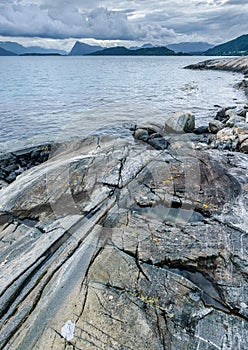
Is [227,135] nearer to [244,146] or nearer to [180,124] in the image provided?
[244,146]

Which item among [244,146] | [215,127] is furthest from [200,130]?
[244,146]

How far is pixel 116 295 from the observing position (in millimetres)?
4441

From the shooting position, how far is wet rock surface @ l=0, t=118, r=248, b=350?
158 inches

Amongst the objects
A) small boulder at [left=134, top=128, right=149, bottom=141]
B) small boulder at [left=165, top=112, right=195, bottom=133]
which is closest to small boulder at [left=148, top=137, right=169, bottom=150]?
small boulder at [left=134, top=128, right=149, bottom=141]

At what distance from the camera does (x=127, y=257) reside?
5.13 metres

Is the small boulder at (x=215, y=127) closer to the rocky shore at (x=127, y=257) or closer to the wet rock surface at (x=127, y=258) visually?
the rocky shore at (x=127, y=257)

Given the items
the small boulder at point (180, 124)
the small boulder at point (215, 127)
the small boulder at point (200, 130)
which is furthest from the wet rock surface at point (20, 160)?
the small boulder at point (215, 127)

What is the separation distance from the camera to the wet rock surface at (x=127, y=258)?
402 centimetres

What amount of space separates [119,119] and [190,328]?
20394mm

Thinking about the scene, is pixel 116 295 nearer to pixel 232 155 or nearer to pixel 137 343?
pixel 137 343

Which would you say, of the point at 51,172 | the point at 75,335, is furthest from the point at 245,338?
the point at 51,172

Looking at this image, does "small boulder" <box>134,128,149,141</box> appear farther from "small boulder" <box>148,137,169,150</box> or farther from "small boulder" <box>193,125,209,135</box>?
"small boulder" <box>193,125,209,135</box>

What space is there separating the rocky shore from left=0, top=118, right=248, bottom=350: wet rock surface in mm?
19

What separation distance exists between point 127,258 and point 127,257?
0.03 m
